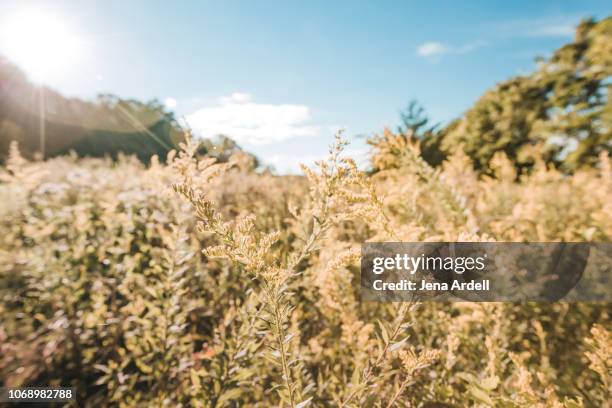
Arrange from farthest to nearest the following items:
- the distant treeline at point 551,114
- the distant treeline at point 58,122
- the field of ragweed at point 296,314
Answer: the distant treeline at point 58,122 → the distant treeline at point 551,114 → the field of ragweed at point 296,314

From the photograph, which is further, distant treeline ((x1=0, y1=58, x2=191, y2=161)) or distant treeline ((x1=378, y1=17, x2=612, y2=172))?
distant treeline ((x1=0, y1=58, x2=191, y2=161))

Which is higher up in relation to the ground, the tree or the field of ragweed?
the tree

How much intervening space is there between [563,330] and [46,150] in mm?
29448

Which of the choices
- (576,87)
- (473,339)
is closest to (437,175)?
(473,339)

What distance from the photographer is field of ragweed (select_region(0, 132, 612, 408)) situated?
117 centimetres

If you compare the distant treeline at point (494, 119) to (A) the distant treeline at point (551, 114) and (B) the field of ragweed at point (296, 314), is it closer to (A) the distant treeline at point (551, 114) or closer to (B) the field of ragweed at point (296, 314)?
(A) the distant treeline at point (551, 114)

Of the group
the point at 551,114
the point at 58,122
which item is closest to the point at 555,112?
the point at 551,114

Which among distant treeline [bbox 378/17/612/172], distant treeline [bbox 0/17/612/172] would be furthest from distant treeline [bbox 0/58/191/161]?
distant treeline [bbox 378/17/612/172]

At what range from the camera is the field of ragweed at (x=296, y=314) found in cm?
117

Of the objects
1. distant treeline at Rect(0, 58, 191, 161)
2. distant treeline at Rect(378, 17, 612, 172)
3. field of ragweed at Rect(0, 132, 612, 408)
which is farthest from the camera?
distant treeline at Rect(0, 58, 191, 161)

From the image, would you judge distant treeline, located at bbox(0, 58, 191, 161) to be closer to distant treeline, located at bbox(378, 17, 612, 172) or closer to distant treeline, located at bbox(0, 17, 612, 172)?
distant treeline, located at bbox(0, 17, 612, 172)

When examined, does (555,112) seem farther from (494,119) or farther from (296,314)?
(296,314)

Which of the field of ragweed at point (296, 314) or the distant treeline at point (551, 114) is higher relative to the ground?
the distant treeline at point (551, 114)

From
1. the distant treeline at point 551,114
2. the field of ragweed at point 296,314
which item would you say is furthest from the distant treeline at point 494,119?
the field of ragweed at point 296,314
